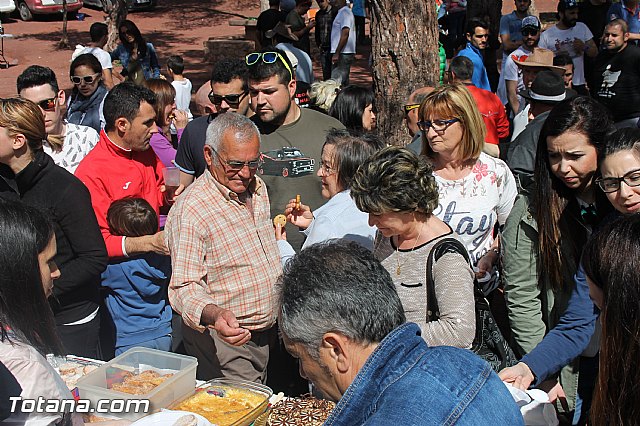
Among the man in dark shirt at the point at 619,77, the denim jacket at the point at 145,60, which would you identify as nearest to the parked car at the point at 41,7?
the denim jacket at the point at 145,60

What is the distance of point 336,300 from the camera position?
2012 millimetres

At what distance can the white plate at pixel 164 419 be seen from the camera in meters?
2.67

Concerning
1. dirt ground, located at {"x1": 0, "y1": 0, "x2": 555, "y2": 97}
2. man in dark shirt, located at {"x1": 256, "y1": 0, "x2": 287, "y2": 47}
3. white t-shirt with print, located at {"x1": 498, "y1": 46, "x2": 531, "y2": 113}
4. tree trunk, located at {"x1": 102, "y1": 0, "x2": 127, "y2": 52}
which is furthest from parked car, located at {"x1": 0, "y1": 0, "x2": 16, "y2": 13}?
white t-shirt with print, located at {"x1": 498, "y1": 46, "x2": 531, "y2": 113}

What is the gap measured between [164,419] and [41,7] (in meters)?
25.6

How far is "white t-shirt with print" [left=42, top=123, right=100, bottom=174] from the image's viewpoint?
489 cm

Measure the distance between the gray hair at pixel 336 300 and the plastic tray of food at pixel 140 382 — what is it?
3.57 ft

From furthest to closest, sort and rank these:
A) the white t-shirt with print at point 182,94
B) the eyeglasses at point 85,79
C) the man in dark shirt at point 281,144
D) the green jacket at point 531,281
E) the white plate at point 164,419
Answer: the white t-shirt with print at point 182,94 < the eyeglasses at point 85,79 < the man in dark shirt at point 281,144 < the green jacket at point 531,281 < the white plate at point 164,419

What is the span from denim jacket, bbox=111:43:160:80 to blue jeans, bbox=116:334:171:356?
6.56 m

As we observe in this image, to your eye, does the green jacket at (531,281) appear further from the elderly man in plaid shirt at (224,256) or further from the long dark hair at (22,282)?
the long dark hair at (22,282)

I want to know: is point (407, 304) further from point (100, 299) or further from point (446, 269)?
point (100, 299)

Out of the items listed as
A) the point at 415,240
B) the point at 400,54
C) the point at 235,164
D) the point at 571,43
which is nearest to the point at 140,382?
the point at 235,164

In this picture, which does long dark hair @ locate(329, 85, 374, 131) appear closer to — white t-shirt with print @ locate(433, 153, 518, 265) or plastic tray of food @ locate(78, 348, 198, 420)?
white t-shirt with print @ locate(433, 153, 518, 265)

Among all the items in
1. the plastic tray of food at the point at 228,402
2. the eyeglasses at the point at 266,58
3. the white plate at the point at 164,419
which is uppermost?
the eyeglasses at the point at 266,58

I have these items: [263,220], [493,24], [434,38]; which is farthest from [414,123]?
[493,24]
